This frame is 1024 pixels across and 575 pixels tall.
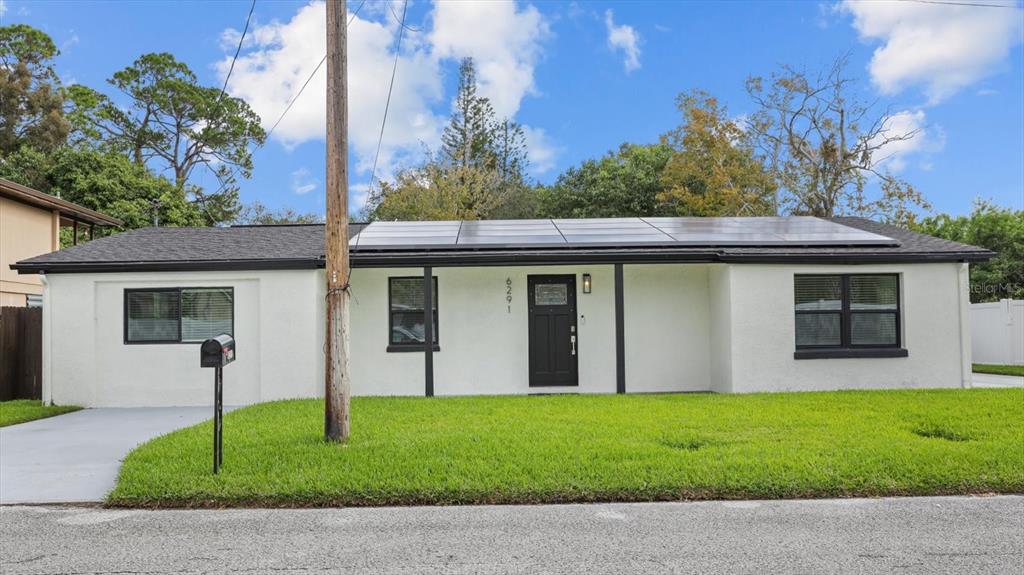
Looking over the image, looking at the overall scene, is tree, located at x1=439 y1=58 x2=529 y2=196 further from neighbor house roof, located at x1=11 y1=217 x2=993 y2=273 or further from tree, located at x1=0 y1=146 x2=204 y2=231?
neighbor house roof, located at x1=11 y1=217 x2=993 y2=273

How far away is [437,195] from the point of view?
27547 mm

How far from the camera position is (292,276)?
Result: 9.98 meters

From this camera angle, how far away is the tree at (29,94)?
2620 cm

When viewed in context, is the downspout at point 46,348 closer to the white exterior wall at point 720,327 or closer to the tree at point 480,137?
the white exterior wall at point 720,327

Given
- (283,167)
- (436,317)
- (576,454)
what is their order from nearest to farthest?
(576,454) → (436,317) → (283,167)

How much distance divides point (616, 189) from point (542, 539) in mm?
26883

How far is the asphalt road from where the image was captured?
354 centimetres

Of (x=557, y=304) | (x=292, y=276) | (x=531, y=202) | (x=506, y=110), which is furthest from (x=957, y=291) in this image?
(x=506, y=110)

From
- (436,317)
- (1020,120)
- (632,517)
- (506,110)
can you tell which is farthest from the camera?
(506,110)

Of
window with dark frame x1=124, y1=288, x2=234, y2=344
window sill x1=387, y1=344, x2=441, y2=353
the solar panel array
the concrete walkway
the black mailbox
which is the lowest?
the concrete walkway

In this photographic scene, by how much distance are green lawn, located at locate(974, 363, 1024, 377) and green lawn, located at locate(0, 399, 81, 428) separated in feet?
56.9

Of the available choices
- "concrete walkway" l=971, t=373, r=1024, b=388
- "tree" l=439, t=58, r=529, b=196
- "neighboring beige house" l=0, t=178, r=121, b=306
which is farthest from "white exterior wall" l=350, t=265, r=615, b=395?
"tree" l=439, t=58, r=529, b=196

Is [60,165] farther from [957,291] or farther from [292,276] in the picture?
[957,291]

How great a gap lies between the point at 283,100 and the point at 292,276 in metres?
2.69
